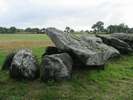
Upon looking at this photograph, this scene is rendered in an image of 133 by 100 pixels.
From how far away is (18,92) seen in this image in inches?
378

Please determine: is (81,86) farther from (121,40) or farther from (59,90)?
(121,40)

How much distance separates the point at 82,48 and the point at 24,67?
265 cm

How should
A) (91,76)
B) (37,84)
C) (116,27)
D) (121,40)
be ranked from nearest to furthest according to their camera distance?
1. (37,84)
2. (91,76)
3. (121,40)
4. (116,27)

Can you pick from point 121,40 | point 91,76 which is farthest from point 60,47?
point 121,40

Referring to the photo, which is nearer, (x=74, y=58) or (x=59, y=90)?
(x=59, y=90)

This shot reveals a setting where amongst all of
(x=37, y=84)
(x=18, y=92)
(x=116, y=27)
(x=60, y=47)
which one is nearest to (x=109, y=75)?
(x=60, y=47)

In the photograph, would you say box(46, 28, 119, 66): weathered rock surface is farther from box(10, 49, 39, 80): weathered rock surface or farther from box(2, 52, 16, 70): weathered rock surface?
box(2, 52, 16, 70): weathered rock surface

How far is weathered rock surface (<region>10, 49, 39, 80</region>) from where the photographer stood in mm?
10344

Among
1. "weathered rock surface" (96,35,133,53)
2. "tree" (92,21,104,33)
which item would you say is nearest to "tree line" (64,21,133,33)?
"tree" (92,21,104,33)

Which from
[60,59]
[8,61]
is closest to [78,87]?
[60,59]

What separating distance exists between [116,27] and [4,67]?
31.1 meters

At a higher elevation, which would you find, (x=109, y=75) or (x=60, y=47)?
(x=60, y=47)

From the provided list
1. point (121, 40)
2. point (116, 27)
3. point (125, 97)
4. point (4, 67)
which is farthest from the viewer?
point (116, 27)

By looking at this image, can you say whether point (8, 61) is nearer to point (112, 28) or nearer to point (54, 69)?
point (54, 69)
